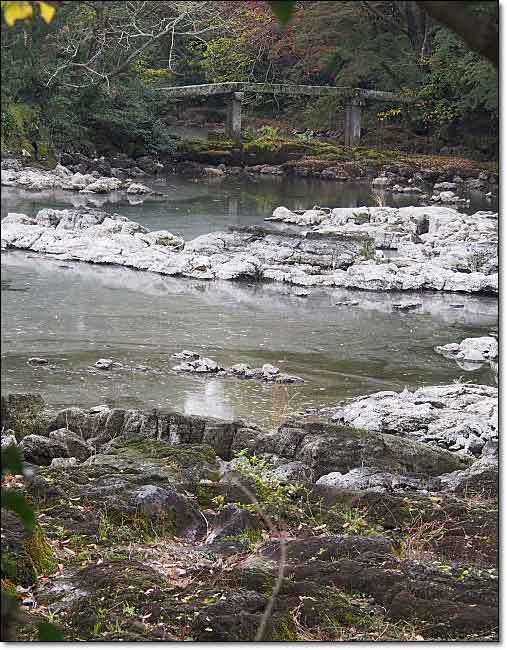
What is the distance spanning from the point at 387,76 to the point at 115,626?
2.61m

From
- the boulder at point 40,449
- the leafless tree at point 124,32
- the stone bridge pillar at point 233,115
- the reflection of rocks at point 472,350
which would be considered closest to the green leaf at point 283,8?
the leafless tree at point 124,32

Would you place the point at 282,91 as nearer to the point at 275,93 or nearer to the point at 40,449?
the point at 275,93

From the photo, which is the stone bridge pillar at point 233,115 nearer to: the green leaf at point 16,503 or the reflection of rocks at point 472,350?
the reflection of rocks at point 472,350

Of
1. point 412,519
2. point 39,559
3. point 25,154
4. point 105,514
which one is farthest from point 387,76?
point 39,559

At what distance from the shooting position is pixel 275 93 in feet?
Result: 13.8

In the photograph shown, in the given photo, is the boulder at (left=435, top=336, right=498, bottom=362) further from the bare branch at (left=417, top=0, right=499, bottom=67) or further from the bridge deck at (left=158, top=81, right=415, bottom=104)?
the bare branch at (left=417, top=0, right=499, bottom=67)

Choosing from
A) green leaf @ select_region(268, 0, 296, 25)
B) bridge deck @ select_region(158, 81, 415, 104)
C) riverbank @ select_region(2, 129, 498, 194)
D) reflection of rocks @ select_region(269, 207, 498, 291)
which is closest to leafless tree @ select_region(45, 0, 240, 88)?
bridge deck @ select_region(158, 81, 415, 104)

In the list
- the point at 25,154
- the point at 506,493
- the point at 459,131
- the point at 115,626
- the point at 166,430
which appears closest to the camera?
the point at 115,626

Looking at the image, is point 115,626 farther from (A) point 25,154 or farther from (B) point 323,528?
(A) point 25,154

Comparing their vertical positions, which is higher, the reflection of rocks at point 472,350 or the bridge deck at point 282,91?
the bridge deck at point 282,91

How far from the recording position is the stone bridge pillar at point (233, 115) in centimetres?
409

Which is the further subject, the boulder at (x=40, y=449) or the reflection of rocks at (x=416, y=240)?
the reflection of rocks at (x=416, y=240)

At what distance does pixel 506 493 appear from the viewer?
2.99m

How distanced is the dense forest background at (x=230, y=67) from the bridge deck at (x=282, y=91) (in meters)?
0.04
